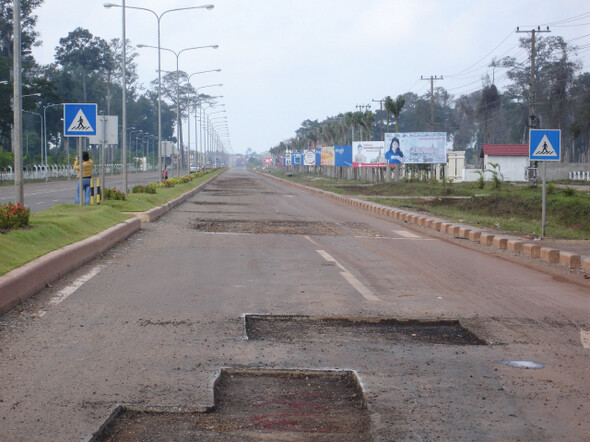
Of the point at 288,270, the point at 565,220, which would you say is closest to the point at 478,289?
the point at 288,270

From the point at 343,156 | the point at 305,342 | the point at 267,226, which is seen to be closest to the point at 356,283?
the point at 305,342

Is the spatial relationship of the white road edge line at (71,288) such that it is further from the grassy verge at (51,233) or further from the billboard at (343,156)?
the billboard at (343,156)

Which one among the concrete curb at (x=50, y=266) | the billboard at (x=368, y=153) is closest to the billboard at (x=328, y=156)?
the billboard at (x=368, y=153)

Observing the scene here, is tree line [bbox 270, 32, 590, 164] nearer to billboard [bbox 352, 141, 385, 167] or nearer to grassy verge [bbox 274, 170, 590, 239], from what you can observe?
billboard [bbox 352, 141, 385, 167]

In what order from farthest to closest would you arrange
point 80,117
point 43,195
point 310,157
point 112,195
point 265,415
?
point 310,157, point 43,195, point 112,195, point 80,117, point 265,415

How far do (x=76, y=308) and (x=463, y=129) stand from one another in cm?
11445

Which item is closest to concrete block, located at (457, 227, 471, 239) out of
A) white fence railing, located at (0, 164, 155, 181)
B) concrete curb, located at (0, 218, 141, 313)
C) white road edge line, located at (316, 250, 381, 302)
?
white road edge line, located at (316, 250, 381, 302)

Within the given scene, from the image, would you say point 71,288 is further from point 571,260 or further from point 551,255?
point 551,255

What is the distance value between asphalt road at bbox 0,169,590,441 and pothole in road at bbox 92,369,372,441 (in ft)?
0.18

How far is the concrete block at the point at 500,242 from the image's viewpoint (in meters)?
15.5

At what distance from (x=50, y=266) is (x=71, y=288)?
58 centimetres

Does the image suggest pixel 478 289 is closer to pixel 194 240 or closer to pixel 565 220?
pixel 194 240

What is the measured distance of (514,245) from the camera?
15.0m

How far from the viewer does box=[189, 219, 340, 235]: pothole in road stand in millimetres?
17812
